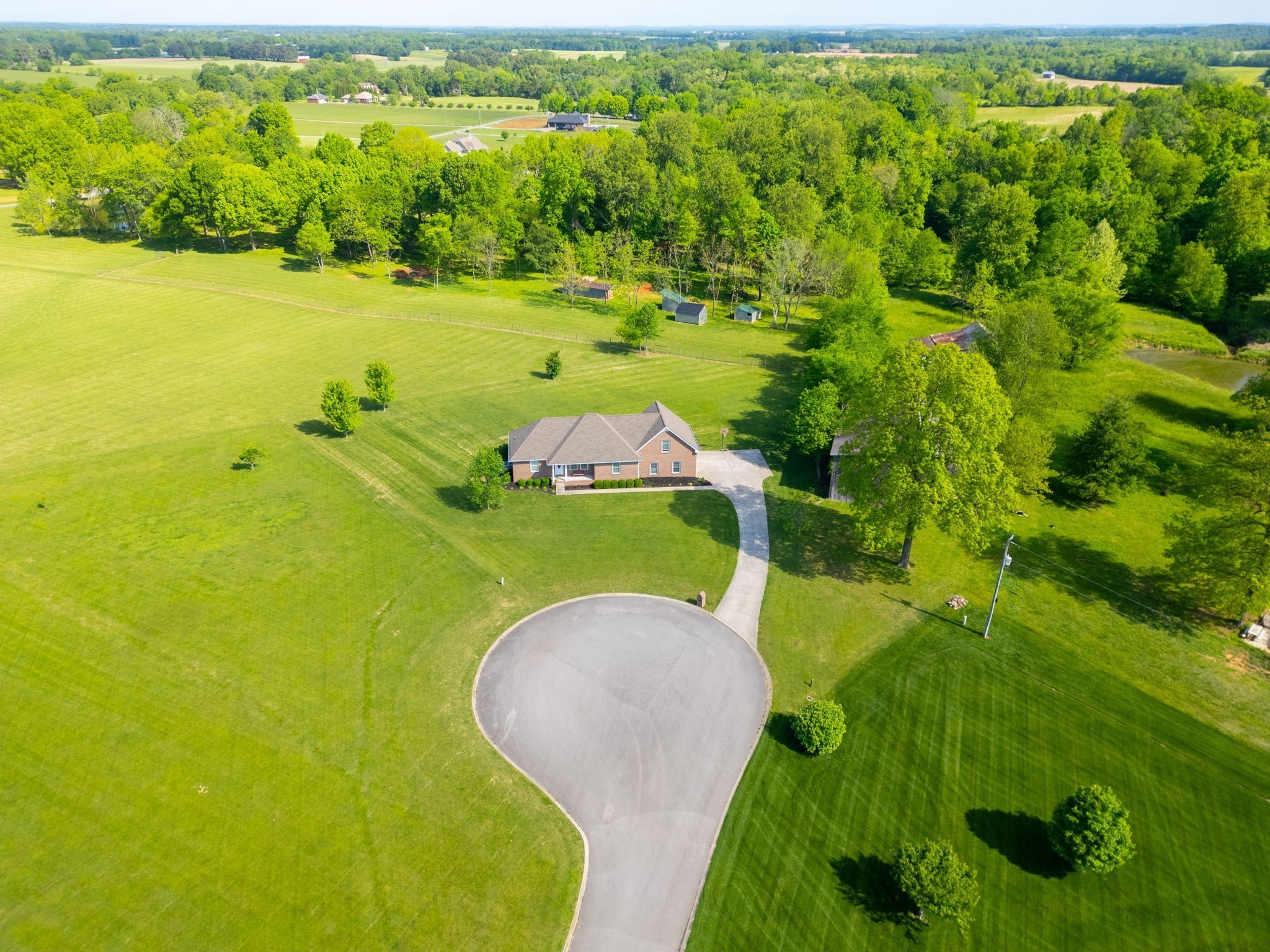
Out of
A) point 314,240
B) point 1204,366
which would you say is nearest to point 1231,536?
point 1204,366

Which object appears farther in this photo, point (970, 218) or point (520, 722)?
point (970, 218)

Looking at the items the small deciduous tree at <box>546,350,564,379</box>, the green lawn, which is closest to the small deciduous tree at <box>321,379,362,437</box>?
the small deciduous tree at <box>546,350,564,379</box>

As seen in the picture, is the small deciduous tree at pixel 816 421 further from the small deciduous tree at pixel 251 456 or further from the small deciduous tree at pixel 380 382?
the small deciduous tree at pixel 251 456

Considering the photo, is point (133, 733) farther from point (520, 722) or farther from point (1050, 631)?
point (1050, 631)

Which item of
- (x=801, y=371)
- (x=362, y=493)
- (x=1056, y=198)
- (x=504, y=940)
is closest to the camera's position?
(x=504, y=940)

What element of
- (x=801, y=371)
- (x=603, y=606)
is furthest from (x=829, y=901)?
(x=801, y=371)

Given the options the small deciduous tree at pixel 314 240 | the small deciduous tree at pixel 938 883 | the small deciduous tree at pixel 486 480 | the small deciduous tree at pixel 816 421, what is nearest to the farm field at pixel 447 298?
the small deciduous tree at pixel 314 240
